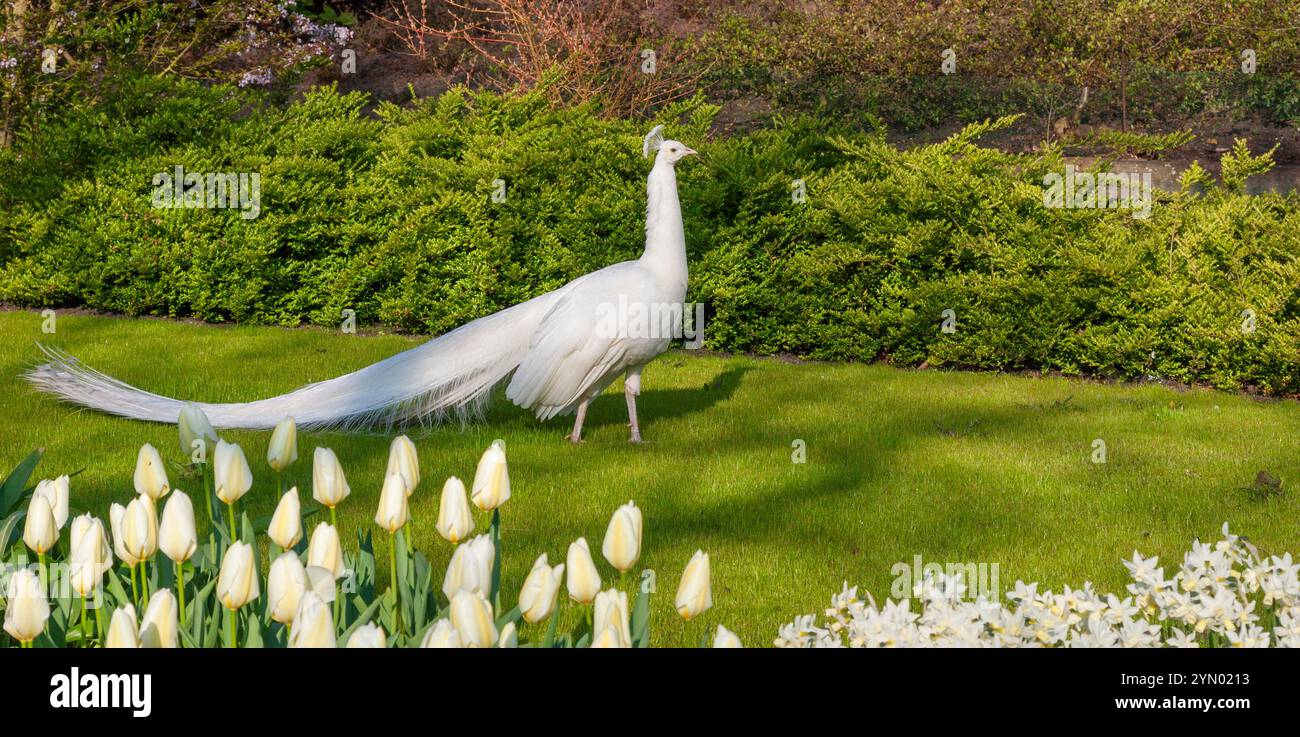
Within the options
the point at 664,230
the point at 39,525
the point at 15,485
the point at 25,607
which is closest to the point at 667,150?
the point at 664,230

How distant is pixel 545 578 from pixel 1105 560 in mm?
3202

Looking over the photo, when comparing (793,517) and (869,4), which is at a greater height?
(869,4)

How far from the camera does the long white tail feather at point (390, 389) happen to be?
643cm

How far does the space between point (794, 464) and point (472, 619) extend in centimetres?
436

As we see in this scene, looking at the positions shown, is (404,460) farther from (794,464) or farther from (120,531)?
(794,464)

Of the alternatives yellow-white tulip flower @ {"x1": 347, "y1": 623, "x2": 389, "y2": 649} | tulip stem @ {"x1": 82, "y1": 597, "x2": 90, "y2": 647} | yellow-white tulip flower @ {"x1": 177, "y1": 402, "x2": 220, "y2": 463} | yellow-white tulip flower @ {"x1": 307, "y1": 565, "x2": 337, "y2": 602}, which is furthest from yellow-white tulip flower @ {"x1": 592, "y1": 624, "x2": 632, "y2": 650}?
yellow-white tulip flower @ {"x1": 177, "y1": 402, "x2": 220, "y2": 463}

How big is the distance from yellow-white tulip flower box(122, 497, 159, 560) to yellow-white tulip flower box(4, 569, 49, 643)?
20cm

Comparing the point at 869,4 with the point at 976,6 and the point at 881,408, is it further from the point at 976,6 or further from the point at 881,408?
the point at 881,408

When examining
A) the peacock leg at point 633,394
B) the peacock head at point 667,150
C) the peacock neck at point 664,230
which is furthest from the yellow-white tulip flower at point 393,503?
the peacock head at point 667,150

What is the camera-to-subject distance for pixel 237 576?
214cm

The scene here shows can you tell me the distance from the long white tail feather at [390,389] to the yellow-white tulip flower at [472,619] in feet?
15.1

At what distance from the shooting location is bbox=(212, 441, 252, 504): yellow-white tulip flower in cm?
255
